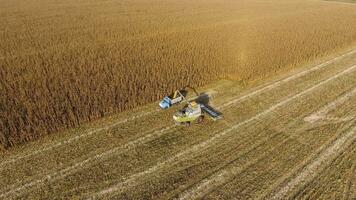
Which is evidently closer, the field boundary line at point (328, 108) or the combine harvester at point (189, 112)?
the combine harvester at point (189, 112)

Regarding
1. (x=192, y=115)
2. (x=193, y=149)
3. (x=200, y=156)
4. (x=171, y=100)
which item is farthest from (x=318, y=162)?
(x=171, y=100)

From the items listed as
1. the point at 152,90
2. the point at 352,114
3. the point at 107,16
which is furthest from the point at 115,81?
the point at 107,16

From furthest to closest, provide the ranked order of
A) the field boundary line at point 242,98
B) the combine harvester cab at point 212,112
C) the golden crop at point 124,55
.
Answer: the golden crop at point 124,55
the combine harvester cab at point 212,112
the field boundary line at point 242,98

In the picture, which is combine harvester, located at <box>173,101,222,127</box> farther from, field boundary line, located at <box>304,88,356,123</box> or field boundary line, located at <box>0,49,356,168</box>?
field boundary line, located at <box>304,88,356,123</box>

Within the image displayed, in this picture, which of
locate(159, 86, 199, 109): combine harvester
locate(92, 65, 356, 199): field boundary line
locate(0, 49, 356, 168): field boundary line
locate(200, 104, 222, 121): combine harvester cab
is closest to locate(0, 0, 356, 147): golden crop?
locate(0, 49, 356, 168): field boundary line

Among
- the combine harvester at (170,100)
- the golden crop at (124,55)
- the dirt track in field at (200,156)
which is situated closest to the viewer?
the dirt track in field at (200,156)

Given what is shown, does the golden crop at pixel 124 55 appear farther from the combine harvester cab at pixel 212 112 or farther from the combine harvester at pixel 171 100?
the combine harvester cab at pixel 212 112

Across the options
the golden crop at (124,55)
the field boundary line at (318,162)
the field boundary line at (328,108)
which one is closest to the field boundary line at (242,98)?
the golden crop at (124,55)
